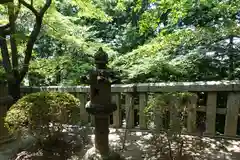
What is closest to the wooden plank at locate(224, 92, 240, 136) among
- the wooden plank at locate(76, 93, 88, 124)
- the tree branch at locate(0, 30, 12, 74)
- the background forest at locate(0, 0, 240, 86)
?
the background forest at locate(0, 0, 240, 86)

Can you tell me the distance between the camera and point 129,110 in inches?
123

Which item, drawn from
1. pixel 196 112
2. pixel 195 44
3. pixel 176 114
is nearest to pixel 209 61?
pixel 195 44

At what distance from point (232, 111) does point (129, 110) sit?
137 centimetres

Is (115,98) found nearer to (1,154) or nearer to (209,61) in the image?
(1,154)

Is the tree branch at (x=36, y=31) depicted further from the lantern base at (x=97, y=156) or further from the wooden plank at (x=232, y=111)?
the wooden plank at (x=232, y=111)

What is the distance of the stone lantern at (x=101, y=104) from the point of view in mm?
2051

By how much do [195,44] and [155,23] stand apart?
0.94m

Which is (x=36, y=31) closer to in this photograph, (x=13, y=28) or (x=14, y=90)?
(x=13, y=28)

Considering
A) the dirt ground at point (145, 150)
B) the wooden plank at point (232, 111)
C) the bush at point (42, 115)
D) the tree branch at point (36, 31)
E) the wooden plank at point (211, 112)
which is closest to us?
the bush at point (42, 115)

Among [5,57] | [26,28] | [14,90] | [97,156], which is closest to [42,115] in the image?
[97,156]

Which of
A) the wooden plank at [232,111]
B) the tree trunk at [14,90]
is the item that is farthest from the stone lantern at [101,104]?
the tree trunk at [14,90]

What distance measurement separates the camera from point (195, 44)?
431 cm

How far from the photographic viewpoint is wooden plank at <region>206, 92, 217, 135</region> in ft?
8.66

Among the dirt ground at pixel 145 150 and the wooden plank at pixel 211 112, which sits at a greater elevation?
the wooden plank at pixel 211 112
